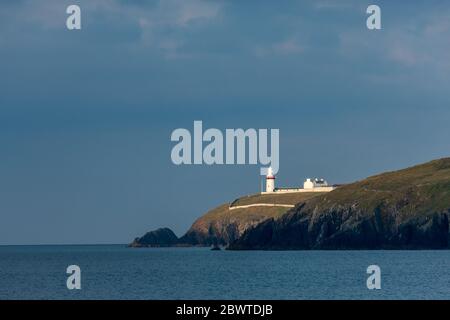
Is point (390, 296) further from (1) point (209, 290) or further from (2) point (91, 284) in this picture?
(2) point (91, 284)

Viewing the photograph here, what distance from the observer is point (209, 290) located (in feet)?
317

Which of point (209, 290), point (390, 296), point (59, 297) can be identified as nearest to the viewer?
point (390, 296)

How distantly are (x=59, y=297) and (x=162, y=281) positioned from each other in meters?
23.2
